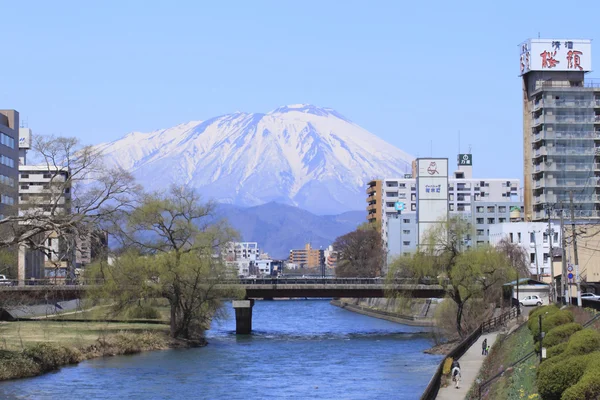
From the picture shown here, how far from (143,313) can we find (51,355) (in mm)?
38294

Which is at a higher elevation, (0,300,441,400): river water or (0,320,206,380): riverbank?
(0,320,206,380): riverbank

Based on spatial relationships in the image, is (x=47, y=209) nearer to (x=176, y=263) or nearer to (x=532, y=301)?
(x=176, y=263)

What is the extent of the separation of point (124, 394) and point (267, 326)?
A: 6727 centimetres

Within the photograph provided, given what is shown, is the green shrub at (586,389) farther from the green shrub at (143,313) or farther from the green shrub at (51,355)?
the green shrub at (143,313)

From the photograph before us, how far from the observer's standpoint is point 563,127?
453ft

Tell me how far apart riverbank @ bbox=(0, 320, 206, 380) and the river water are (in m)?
1.08

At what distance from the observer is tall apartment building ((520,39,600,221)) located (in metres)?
138

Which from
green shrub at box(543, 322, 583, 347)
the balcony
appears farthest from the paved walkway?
the balcony

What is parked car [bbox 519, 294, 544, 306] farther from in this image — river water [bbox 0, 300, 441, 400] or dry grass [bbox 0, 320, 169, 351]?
dry grass [bbox 0, 320, 169, 351]

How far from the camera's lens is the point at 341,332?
105m

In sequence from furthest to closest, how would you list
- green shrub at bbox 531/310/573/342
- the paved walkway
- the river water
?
the river water → green shrub at bbox 531/310/573/342 → the paved walkway


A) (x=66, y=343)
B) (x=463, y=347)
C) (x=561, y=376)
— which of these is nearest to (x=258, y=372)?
(x=463, y=347)

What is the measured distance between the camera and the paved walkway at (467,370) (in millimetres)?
43344

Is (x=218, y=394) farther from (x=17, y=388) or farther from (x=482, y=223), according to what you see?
(x=482, y=223)
